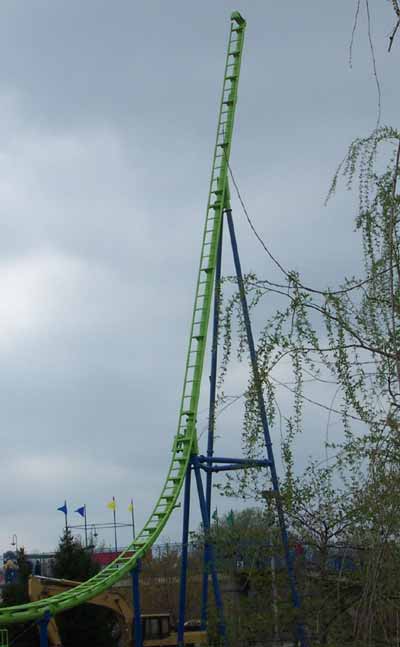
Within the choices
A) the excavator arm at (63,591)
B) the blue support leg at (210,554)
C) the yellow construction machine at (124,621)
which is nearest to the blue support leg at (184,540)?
the blue support leg at (210,554)

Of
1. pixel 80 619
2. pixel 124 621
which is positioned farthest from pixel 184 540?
pixel 80 619

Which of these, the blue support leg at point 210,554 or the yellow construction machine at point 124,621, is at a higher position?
the blue support leg at point 210,554

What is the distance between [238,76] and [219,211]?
2616 millimetres

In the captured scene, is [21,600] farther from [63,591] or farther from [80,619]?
[63,591]

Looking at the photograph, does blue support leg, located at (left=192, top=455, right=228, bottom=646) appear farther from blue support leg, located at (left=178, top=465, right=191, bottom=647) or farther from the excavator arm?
the excavator arm

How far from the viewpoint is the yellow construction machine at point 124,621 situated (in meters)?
18.1

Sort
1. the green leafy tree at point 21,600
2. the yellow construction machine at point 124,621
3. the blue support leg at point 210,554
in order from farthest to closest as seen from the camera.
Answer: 1. the green leafy tree at point 21,600
2. the yellow construction machine at point 124,621
3. the blue support leg at point 210,554

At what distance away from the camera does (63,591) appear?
18500 mm

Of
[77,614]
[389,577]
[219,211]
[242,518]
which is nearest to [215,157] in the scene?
[219,211]

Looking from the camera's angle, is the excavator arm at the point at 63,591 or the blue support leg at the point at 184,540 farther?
the excavator arm at the point at 63,591

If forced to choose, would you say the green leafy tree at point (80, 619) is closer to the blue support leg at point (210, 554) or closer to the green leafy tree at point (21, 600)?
the green leafy tree at point (21, 600)

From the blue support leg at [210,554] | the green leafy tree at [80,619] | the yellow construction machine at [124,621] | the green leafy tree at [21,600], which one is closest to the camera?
the blue support leg at [210,554]

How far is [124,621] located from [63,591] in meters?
1.92

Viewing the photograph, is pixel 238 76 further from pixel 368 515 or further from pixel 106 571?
pixel 368 515
